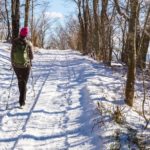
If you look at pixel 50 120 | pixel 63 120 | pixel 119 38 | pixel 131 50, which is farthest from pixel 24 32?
pixel 119 38

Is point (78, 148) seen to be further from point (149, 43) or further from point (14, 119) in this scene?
point (149, 43)

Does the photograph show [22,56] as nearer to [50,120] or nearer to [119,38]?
[50,120]

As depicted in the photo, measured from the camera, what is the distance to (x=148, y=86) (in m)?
21.7

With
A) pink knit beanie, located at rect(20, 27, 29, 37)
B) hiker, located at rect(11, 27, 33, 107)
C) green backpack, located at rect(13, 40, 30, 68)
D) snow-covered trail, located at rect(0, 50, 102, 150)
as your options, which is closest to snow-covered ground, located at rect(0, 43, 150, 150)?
snow-covered trail, located at rect(0, 50, 102, 150)

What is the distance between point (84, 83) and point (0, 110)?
215 inches

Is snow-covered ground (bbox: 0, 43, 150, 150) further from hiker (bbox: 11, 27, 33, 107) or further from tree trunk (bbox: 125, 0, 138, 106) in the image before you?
A: hiker (bbox: 11, 27, 33, 107)

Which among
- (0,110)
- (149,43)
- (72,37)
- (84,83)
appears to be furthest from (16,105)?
(72,37)

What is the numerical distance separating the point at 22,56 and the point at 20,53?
0.30ft

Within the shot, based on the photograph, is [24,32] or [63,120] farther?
[24,32]

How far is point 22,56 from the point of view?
10.8 meters

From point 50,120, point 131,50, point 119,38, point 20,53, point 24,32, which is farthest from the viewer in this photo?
point 119,38

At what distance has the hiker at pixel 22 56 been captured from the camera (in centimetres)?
1066

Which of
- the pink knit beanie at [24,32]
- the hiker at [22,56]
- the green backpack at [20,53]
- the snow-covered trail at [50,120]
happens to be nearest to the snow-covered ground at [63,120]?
the snow-covered trail at [50,120]

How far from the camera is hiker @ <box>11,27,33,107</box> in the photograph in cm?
1066
